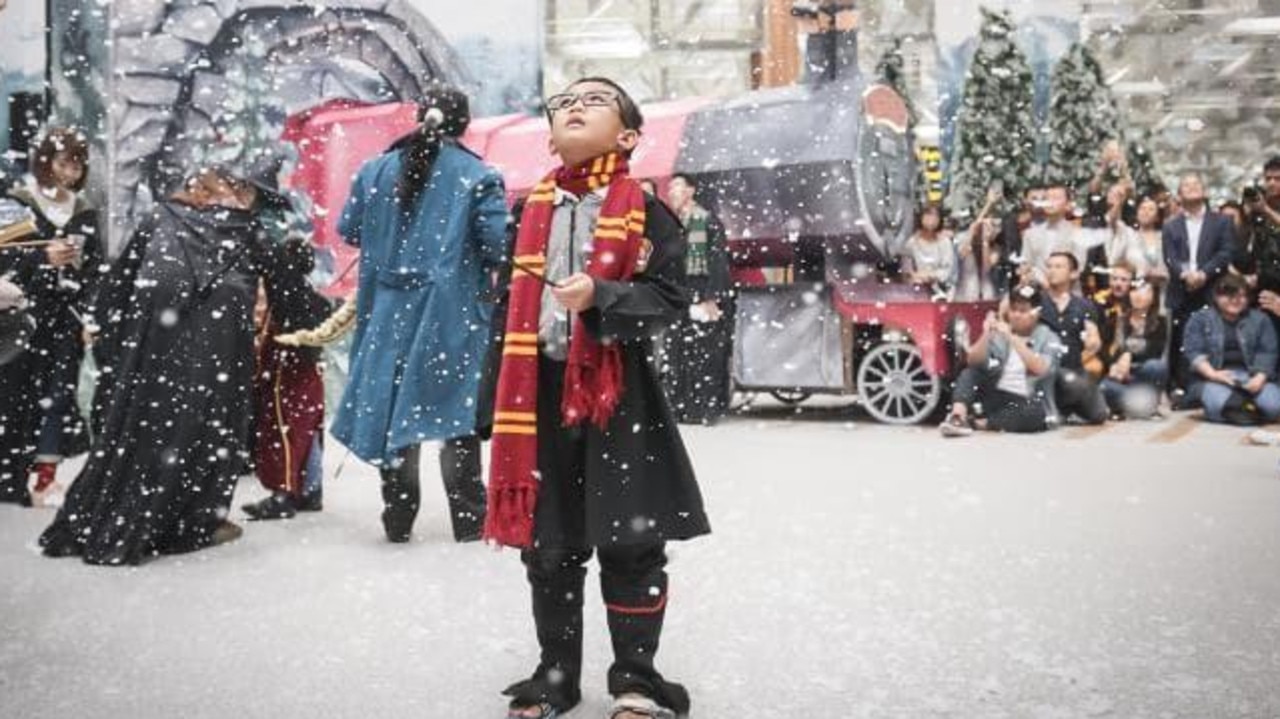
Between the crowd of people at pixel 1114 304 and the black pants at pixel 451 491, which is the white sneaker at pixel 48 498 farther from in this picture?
the crowd of people at pixel 1114 304

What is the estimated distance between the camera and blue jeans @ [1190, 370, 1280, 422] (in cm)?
888

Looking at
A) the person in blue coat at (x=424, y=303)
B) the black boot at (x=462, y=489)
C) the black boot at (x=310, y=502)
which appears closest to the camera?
the person in blue coat at (x=424, y=303)

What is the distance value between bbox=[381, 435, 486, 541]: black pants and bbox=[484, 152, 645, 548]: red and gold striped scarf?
199 centimetres

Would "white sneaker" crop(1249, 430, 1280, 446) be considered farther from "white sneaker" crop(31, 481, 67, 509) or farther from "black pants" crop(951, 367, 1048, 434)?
"white sneaker" crop(31, 481, 67, 509)

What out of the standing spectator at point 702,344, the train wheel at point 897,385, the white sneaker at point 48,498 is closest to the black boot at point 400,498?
the white sneaker at point 48,498

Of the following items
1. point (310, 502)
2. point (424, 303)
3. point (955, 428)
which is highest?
point (424, 303)

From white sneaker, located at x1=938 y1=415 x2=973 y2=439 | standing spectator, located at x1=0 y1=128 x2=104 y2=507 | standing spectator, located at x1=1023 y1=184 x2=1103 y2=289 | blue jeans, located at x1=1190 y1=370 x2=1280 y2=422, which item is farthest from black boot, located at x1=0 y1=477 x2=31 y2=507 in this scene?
blue jeans, located at x1=1190 y1=370 x2=1280 y2=422

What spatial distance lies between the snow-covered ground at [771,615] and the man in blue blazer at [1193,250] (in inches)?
175

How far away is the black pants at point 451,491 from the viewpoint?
4.61 m

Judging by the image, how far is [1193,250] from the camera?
9992 mm

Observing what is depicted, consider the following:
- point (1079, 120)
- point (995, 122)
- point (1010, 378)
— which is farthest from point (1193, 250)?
point (1079, 120)

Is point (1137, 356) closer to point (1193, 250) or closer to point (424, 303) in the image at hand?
point (1193, 250)

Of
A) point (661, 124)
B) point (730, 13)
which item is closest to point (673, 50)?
point (730, 13)

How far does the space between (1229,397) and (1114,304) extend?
1.24m
